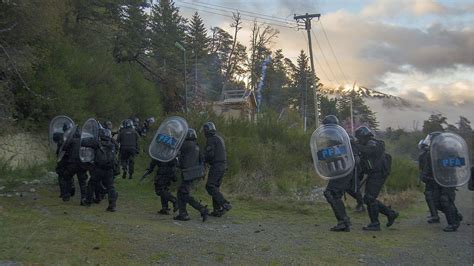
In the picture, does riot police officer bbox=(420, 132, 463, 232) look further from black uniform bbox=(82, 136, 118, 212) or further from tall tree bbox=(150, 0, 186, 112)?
tall tree bbox=(150, 0, 186, 112)

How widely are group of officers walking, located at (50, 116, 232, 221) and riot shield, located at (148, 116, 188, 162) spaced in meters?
0.09

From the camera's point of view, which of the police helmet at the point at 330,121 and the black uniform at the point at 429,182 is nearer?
the police helmet at the point at 330,121

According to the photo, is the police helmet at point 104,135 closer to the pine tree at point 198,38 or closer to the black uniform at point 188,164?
the black uniform at point 188,164

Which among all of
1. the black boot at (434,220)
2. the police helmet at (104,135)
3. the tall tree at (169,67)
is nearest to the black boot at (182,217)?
the police helmet at (104,135)

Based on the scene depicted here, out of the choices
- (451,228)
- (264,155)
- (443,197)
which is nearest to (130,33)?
(264,155)

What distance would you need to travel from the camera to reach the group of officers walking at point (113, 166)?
34.4 ft

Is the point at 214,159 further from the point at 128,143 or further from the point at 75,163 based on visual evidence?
the point at 128,143

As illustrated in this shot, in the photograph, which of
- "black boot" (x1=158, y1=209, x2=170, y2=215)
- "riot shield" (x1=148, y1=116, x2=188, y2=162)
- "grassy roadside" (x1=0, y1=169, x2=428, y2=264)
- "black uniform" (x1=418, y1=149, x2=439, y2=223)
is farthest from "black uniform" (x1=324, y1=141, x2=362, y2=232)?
"black boot" (x1=158, y1=209, x2=170, y2=215)

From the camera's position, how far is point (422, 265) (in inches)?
301

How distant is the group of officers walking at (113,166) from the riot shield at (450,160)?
14.9 feet

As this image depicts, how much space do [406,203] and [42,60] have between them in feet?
49.9

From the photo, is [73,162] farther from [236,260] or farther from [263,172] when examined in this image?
[263,172]

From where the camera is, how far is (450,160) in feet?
36.4

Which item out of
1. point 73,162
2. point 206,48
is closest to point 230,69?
point 206,48
